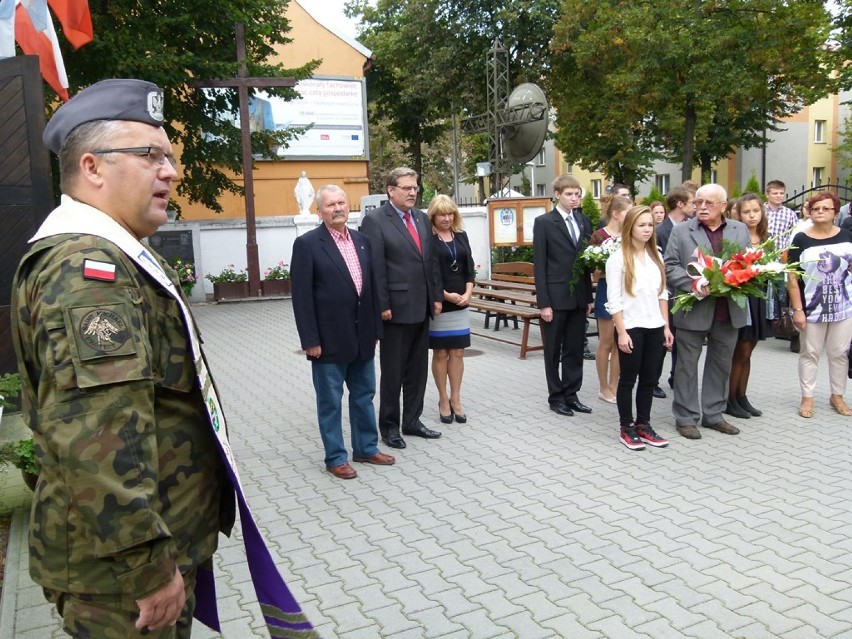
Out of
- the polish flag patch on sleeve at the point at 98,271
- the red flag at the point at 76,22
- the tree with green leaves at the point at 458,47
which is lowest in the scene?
the polish flag patch on sleeve at the point at 98,271

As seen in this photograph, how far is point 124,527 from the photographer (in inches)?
69.6

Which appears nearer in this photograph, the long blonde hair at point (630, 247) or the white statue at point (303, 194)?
the long blonde hair at point (630, 247)

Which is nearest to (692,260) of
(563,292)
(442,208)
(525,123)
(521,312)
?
(563,292)

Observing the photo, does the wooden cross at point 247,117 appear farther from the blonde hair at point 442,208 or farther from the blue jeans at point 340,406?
the blue jeans at point 340,406

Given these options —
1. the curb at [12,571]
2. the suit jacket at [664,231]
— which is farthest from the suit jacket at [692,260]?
the curb at [12,571]

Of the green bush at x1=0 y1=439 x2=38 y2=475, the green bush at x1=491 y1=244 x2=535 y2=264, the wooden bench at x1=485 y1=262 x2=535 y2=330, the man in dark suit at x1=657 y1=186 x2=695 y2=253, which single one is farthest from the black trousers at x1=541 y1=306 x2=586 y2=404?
the green bush at x1=491 y1=244 x2=535 y2=264

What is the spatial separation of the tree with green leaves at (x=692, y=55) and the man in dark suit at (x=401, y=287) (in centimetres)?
1730

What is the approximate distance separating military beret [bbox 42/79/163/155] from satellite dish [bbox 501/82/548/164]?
18.3m

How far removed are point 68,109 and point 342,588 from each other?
2.74 meters

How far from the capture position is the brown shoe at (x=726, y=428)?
21.1 ft

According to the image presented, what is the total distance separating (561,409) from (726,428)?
145 centimetres

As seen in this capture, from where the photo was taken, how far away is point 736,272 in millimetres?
6086

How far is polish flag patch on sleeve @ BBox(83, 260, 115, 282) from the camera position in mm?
1788

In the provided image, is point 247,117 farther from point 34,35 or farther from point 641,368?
point 641,368
